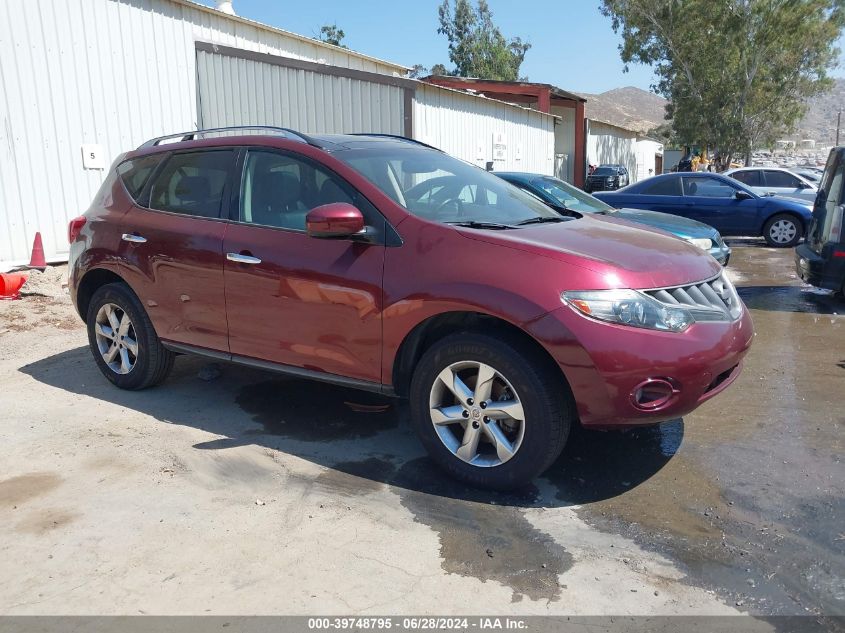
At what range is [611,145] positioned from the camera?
130ft

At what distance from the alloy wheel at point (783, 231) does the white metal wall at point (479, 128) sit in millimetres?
5850

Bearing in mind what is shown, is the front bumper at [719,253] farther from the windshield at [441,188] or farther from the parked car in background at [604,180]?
the parked car in background at [604,180]

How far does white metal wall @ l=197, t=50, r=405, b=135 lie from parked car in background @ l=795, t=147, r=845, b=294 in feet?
21.3

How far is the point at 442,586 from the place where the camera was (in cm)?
294

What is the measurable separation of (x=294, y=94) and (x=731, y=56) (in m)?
25.1

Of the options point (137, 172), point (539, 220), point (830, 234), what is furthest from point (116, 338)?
point (830, 234)

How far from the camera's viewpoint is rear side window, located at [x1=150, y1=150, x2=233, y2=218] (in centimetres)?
477

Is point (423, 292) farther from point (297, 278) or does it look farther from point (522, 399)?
point (297, 278)

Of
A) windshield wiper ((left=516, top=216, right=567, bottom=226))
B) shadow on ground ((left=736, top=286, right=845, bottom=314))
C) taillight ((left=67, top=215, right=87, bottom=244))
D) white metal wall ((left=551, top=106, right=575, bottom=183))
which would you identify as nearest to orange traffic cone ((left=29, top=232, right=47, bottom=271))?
taillight ((left=67, top=215, right=87, bottom=244))

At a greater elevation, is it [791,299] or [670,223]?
[670,223]

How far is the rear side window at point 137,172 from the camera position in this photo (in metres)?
5.28

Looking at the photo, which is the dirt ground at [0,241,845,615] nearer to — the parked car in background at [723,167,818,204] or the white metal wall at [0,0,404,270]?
the white metal wall at [0,0,404,270]

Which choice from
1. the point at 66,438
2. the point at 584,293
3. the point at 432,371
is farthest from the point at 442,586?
the point at 66,438

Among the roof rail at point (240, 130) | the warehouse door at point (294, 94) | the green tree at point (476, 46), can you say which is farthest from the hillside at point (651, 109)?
the roof rail at point (240, 130)
